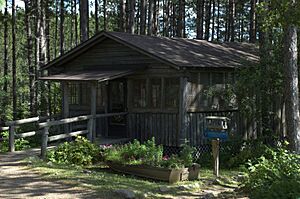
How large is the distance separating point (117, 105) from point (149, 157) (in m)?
5.86

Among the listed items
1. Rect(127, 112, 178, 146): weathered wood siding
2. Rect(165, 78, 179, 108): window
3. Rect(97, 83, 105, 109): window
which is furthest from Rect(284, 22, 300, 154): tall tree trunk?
Rect(97, 83, 105, 109): window

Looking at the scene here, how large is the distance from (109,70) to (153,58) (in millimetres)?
2290

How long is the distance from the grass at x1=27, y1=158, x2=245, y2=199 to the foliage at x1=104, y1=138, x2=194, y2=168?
45 centimetres

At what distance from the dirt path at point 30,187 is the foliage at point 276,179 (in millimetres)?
3378

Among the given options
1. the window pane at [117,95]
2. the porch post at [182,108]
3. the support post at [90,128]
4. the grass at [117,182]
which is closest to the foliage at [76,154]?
the grass at [117,182]

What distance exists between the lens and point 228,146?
50.3 feet

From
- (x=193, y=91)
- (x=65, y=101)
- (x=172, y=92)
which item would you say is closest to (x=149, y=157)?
(x=172, y=92)

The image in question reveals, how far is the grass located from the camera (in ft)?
30.8

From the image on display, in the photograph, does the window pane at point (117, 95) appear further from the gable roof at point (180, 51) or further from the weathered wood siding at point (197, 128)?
the weathered wood siding at point (197, 128)

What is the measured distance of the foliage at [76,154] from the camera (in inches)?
495

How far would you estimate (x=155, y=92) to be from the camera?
15891 millimetres

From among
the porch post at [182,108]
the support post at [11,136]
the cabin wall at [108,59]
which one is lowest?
the support post at [11,136]

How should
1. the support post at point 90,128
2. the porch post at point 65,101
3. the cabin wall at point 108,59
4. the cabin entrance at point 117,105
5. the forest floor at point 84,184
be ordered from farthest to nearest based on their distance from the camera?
the cabin entrance at point 117,105, the porch post at point 65,101, the cabin wall at point 108,59, the support post at point 90,128, the forest floor at point 84,184

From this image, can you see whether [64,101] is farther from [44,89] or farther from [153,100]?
[44,89]
